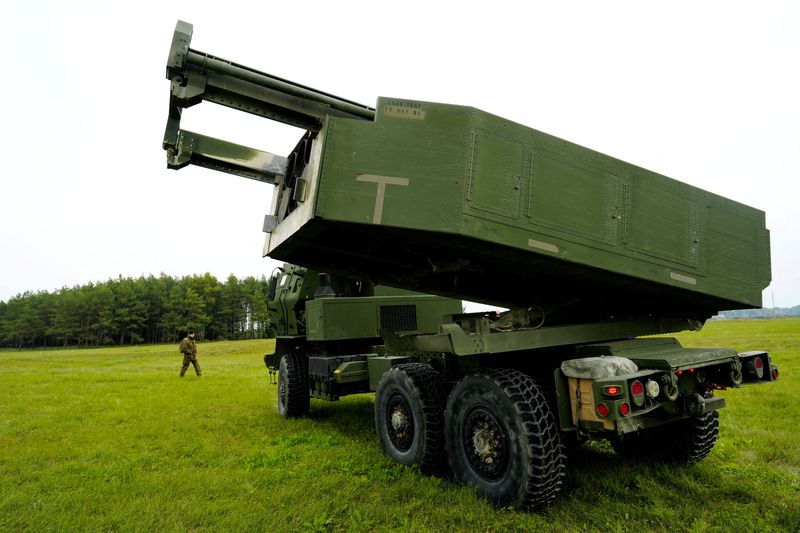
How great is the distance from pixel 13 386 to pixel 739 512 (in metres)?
16.4

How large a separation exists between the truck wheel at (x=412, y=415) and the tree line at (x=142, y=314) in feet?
195

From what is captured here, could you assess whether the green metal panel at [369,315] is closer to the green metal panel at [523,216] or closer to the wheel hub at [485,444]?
the green metal panel at [523,216]

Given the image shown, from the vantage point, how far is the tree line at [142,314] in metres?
63.9

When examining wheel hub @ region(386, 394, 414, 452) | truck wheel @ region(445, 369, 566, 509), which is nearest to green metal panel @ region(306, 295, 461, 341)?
wheel hub @ region(386, 394, 414, 452)

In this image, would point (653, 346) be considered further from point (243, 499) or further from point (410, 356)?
point (243, 499)

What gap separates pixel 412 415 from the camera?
507 cm

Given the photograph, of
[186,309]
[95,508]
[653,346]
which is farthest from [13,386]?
[186,309]

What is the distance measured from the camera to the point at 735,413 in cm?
730

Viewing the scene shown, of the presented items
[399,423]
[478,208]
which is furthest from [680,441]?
[478,208]

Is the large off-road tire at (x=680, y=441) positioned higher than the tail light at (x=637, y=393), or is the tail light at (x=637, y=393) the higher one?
the tail light at (x=637, y=393)

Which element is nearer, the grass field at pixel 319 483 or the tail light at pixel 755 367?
the grass field at pixel 319 483

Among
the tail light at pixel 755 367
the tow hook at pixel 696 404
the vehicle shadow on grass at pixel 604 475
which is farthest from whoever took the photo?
the tail light at pixel 755 367

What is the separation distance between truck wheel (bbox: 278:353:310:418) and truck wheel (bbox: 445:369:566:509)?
4419 millimetres

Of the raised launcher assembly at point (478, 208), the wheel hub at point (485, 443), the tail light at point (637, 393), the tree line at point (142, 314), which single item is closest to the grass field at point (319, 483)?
the wheel hub at point (485, 443)
